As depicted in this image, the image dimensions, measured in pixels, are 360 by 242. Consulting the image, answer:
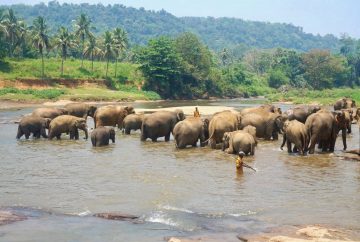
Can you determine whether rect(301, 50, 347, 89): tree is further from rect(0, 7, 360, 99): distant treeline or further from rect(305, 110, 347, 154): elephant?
rect(305, 110, 347, 154): elephant

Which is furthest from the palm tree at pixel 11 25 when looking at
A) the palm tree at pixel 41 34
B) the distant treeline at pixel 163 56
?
the palm tree at pixel 41 34

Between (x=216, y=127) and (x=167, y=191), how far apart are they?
7.87 metres

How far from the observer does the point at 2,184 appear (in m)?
15.1

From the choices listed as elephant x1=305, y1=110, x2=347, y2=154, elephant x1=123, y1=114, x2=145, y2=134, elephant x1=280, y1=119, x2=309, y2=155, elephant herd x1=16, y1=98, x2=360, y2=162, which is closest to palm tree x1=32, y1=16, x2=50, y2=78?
elephant herd x1=16, y1=98, x2=360, y2=162

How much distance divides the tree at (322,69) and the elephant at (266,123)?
81.3 metres

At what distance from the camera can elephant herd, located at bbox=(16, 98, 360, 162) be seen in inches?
790

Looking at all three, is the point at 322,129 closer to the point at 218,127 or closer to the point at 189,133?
the point at 218,127

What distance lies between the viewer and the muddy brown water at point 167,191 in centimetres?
1084

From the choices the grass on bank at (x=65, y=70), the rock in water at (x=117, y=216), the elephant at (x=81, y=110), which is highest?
the grass on bank at (x=65, y=70)

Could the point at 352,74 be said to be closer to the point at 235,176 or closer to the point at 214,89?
the point at 214,89

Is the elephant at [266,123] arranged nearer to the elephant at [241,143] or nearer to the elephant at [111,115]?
the elephant at [241,143]

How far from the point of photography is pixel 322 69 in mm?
103688

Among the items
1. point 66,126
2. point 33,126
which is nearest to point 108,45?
point 33,126

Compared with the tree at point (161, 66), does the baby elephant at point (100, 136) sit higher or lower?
lower
